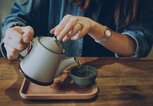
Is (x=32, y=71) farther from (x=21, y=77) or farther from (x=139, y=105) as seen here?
(x=139, y=105)

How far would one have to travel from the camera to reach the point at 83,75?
2.98 ft

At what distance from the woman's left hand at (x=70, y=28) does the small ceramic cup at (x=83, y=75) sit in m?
0.11

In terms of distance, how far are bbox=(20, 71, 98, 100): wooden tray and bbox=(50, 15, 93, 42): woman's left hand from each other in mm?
146

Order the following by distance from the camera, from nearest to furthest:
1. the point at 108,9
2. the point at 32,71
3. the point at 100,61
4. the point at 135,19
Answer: the point at 32,71, the point at 100,61, the point at 135,19, the point at 108,9

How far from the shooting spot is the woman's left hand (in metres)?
0.87

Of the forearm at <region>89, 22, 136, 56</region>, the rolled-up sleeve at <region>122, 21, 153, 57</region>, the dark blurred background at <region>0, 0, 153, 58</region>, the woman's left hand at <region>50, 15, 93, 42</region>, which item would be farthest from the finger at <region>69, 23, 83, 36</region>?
the dark blurred background at <region>0, 0, 153, 58</region>

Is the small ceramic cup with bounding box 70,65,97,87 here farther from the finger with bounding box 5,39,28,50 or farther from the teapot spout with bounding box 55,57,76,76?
the finger with bounding box 5,39,28,50

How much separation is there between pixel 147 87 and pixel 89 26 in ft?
0.93

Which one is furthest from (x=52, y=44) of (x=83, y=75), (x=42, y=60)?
(x=83, y=75)

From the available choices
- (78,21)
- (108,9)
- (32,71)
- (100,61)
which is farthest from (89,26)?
(108,9)

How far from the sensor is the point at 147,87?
0.92 metres

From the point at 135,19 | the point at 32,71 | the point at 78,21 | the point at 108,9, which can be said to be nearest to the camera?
the point at 32,71

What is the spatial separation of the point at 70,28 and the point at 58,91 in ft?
0.65

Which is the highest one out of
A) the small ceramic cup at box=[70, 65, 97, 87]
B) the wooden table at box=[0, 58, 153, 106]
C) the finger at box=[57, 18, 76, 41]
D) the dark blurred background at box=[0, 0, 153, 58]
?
the finger at box=[57, 18, 76, 41]
